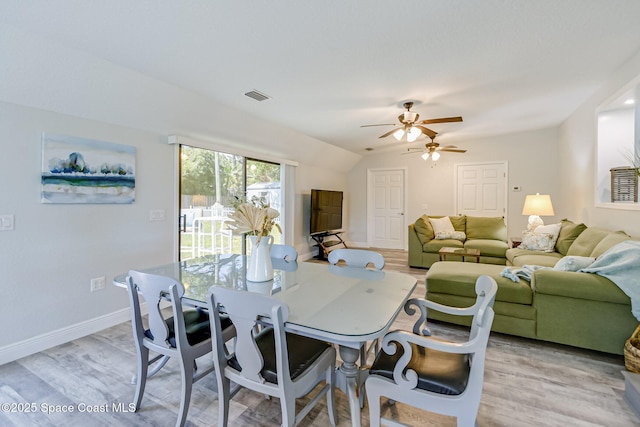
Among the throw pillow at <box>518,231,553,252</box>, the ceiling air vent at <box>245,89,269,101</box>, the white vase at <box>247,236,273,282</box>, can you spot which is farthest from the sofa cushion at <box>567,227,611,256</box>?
the ceiling air vent at <box>245,89,269,101</box>

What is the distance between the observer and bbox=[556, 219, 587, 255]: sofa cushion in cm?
382

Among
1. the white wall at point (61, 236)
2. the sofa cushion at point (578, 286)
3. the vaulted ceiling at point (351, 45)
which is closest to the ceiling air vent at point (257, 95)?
the vaulted ceiling at point (351, 45)

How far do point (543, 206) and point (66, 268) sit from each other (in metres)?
6.37

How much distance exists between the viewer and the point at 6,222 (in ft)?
7.44

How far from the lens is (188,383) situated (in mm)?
1603

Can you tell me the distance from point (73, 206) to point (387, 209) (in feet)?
20.4

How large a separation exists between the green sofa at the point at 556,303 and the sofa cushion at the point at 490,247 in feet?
5.61

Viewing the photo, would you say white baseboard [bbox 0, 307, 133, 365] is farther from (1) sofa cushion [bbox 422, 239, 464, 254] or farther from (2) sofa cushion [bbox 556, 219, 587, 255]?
(2) sofa cushion [bbox 556, 219, 587, 255]

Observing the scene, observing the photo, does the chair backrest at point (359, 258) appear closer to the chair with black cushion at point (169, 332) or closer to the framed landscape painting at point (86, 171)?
the chair with black cushion at point (169, 332)

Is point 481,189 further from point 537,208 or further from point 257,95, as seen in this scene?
point 257,95

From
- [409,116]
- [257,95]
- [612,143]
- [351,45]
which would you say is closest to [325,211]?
[409,116]

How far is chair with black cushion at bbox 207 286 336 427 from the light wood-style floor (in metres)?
0.42

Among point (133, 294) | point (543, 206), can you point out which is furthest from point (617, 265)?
point (133, 294)

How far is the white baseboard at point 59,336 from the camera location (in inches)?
90.2
